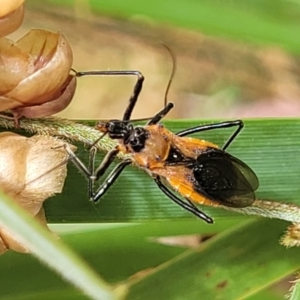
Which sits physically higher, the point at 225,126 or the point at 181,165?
the point at 225,126

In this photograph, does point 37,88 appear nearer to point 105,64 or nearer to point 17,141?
point 17,141

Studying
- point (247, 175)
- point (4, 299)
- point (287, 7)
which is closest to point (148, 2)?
point (287, 7)

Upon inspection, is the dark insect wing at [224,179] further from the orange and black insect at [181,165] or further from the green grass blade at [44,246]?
the green grass blade at [44,246]

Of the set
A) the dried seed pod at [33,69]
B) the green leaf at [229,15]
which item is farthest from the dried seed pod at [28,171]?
the green leaf at [229,15]

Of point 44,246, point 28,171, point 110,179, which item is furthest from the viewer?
point 110,179

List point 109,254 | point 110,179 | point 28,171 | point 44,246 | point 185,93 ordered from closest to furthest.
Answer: point 44,246 → point 28,171 → point 110,179 → point 109,254 → point 185,93

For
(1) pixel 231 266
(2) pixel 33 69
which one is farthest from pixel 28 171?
(1) pixel 231 266

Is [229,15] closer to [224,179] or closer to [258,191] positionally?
[224,179]
